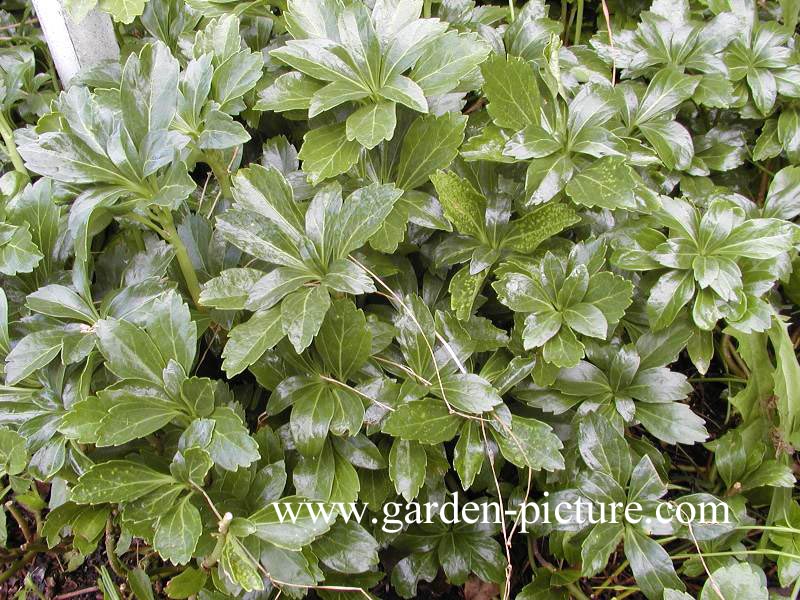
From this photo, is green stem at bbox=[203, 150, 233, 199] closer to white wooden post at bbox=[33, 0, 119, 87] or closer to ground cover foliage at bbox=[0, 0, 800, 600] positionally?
ground cover foliage at bbox=[0, 0, 800, 600]

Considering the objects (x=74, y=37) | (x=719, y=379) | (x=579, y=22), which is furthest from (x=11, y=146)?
(x=719, y=379)

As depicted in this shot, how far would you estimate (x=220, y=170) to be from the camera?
118cm

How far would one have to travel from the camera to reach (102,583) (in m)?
1.23

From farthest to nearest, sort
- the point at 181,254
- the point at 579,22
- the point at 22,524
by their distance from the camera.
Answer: the point at 579,22
the point at 22,524
the point at 181,254

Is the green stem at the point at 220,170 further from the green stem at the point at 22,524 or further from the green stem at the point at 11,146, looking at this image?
the green stem at the point at 22,524

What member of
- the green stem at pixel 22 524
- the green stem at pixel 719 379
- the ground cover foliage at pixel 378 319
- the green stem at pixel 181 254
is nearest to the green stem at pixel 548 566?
the ground cover foliage at pixel 378 319

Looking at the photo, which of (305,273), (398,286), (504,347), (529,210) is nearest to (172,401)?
(305,273)

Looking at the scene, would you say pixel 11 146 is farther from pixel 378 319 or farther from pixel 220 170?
pixel 378 319

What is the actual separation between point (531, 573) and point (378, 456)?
428mm

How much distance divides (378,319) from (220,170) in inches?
15.1

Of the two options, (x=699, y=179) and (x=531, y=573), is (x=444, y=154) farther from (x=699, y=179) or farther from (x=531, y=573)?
(x=531, y=573)

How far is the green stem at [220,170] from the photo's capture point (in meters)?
1.15

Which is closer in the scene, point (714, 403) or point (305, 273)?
point (305, 273)

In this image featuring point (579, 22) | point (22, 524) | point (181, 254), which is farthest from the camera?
point (579, 22)
